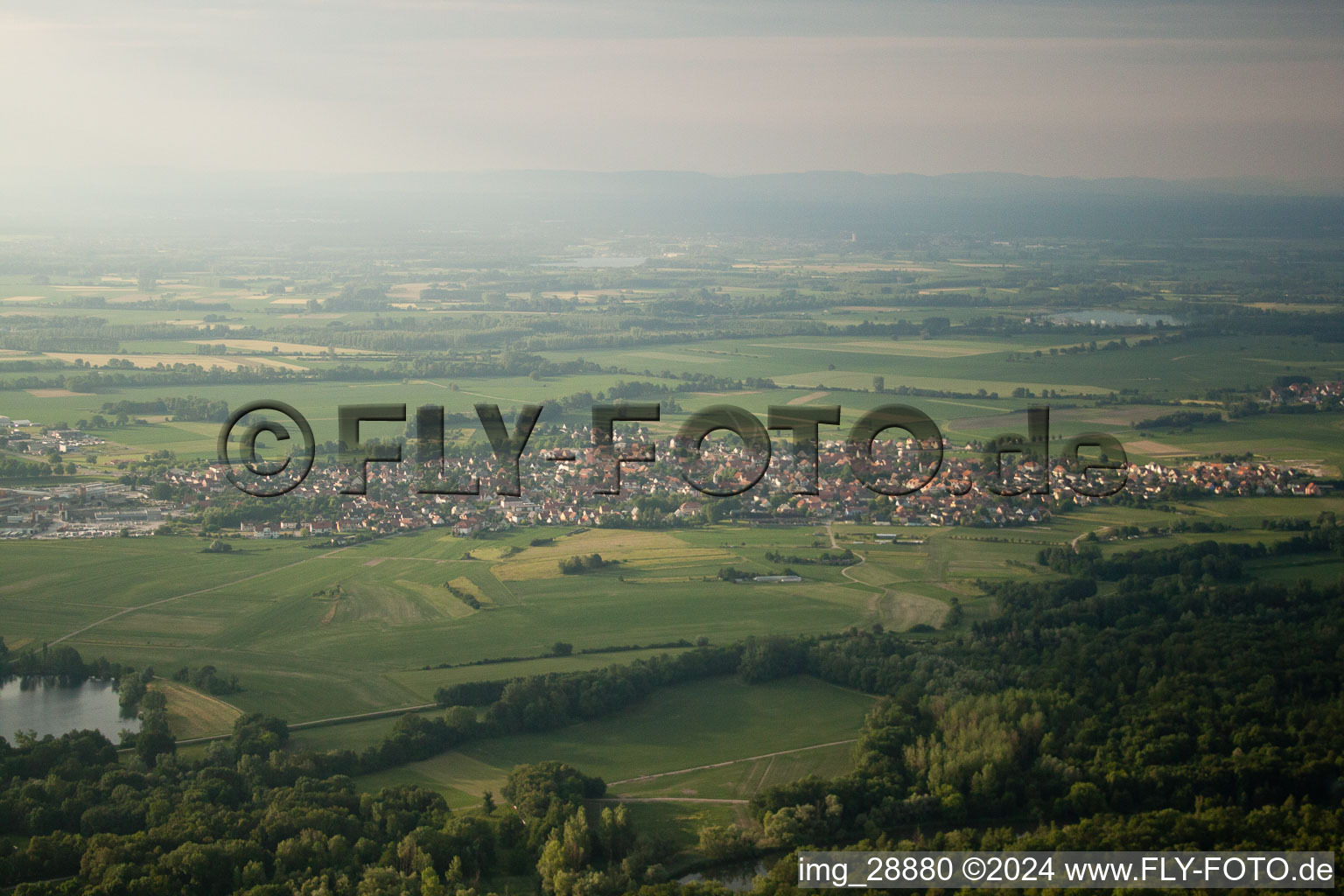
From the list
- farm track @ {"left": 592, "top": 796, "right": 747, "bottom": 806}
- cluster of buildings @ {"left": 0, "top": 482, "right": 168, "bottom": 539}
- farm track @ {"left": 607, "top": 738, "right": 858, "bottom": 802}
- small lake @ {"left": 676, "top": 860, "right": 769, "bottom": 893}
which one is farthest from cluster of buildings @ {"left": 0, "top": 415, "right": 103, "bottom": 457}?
small lake @ {"left": 676, "top": 860, "right": 769, "bottom": 893}

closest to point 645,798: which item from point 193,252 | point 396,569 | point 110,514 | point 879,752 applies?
point 879,752

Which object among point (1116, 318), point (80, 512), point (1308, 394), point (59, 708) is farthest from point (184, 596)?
point (1116, 318)

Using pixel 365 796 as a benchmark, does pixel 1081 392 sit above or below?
above

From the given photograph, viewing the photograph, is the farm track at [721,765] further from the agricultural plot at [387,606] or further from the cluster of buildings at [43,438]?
the cluster of buildings at [43,438]

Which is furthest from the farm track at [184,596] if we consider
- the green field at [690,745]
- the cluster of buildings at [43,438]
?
the cluster of buildings at [43,438]

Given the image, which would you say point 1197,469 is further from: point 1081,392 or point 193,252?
point 193,252

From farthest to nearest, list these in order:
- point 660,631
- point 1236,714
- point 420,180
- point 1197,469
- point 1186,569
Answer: point 420,180
point 1197,469
point 1186,569
point 660,631
point 1236,714
